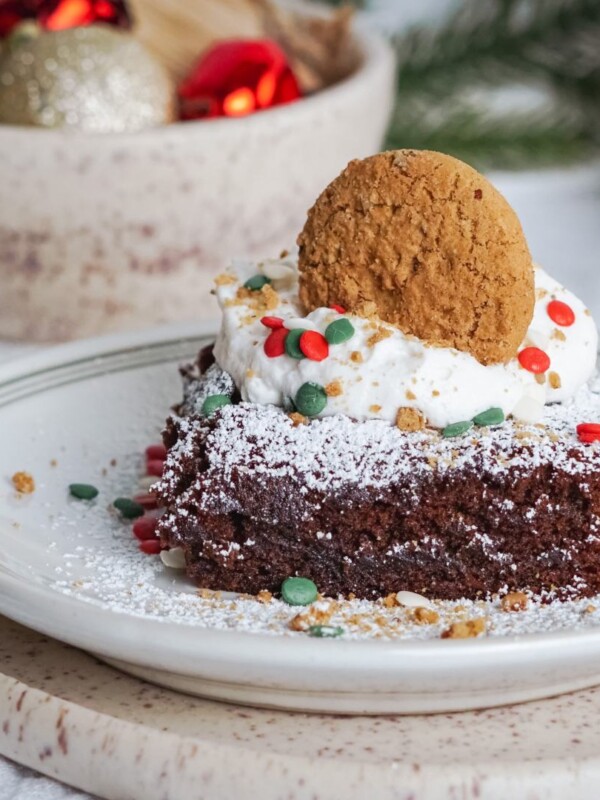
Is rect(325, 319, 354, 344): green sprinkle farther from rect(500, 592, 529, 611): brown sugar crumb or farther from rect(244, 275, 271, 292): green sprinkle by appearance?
rect(500, 592, 529, 611): brown sugar crumb

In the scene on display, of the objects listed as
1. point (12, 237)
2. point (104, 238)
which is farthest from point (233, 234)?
point (12, 237)

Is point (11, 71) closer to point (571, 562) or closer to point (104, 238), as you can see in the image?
point (104, 238)

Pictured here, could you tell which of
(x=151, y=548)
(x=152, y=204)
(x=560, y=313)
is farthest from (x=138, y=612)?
(x=152, y=204)

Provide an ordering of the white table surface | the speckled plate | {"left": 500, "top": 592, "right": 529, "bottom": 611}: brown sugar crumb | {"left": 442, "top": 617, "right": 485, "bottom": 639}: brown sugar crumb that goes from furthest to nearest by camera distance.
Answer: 1. the white table surface
2. {"left": 500, "top": 592, "right": 529, "bottom": 611}: brown sugar crumb
3. {"left": 442, "top": 617, "right": 485, "bottom": 639}: brown sugar crumb
4. the speckled plate

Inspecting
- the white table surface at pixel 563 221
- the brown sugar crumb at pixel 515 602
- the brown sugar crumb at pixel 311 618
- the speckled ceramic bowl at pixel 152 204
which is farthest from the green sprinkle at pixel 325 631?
the white table surface at pixel 563 221

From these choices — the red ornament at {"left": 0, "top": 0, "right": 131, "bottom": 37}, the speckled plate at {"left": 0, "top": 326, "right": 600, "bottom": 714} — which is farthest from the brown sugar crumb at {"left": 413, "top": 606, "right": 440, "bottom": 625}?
the red ornament at {"left": 0, "top": 0, "right": 131, "bottom": 37}

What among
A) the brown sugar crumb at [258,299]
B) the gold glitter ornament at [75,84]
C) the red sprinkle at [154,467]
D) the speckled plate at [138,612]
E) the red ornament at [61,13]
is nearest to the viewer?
the speckled plate at [138,612]

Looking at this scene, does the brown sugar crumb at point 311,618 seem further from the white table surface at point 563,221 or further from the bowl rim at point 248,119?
A: the white table surface at point 563,221
